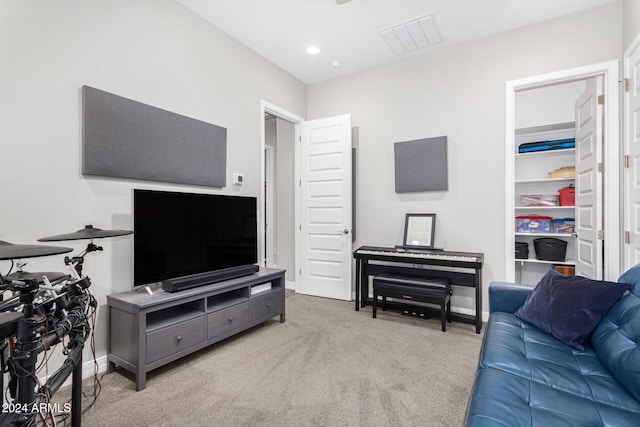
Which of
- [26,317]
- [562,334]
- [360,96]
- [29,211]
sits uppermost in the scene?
[360,96]

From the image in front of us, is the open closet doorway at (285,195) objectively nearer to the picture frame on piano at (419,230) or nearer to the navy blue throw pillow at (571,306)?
the picture frame on piano at (419,230)

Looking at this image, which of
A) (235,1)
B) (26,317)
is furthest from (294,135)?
(26,317)

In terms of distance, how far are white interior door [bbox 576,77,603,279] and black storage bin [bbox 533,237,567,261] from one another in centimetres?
35

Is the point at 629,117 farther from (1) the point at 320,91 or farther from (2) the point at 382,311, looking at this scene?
(1) the point at 320,91

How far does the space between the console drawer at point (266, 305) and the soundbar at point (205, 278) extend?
27 centimetres

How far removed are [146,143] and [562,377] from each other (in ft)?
9.63

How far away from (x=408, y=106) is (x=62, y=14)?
3231 mm

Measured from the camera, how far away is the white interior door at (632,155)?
92.4 inches

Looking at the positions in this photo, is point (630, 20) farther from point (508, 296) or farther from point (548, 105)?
point (508, 296)

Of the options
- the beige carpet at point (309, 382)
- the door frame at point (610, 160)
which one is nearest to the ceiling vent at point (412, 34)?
the door frame at point (610, 160)

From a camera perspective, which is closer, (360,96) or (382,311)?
(382,311)

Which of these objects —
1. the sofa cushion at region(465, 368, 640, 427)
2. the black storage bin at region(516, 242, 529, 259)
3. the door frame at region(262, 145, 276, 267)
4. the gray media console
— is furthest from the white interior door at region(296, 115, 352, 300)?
the sofa cushion at region(465, 368, 640, 427)

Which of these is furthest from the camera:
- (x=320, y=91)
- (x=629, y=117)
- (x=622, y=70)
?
(x=320, y=91)

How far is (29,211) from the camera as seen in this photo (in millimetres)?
1884
